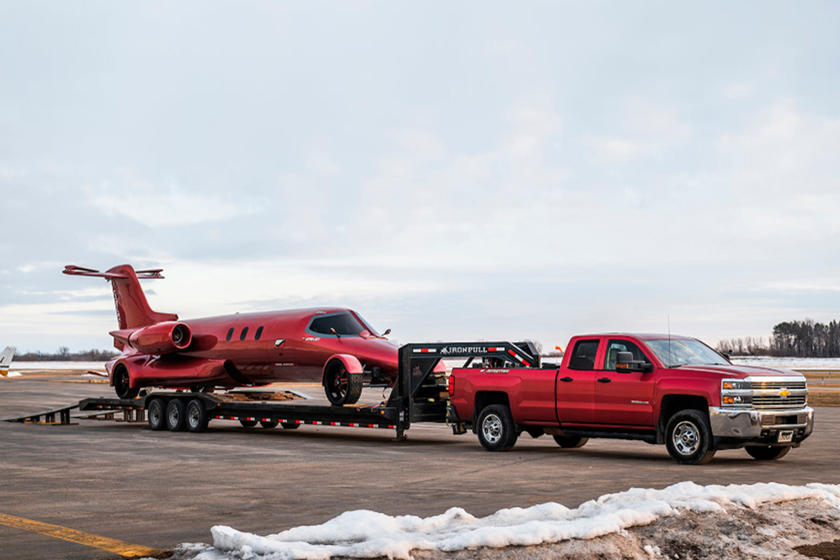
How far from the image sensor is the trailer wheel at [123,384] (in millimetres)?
26469

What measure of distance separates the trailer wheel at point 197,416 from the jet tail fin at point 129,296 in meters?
5.06

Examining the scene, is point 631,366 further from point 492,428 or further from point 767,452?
point 492,428

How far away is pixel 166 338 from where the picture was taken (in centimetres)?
2442

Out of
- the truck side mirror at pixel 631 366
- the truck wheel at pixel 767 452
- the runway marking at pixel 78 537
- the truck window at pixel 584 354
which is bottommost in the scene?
the runway marking at pixel 78 537

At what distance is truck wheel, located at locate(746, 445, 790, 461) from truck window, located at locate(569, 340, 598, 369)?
295 centimetres

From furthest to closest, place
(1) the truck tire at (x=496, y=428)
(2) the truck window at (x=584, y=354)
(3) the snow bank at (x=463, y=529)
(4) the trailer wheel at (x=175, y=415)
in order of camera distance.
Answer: (4) the trailer wheel at (x=175, y=415) < (1) the truck tire at (x=496, y=428) < (2) the truck window at (x=584, y=354) < (3) the snow bank at (x=463, y=529)

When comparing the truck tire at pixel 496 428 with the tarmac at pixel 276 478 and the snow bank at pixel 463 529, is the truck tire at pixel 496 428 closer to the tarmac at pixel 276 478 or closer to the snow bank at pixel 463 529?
the tarmac at pixel 276 478

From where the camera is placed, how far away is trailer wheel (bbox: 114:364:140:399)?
26.5 m

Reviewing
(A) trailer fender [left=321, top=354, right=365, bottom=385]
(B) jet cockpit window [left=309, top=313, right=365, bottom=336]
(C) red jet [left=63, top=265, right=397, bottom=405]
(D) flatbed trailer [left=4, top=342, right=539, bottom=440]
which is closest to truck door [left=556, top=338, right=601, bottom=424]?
(D) flatbed trailer [left=4, top=342, right=539, bottom=440]

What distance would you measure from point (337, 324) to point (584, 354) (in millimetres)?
6836

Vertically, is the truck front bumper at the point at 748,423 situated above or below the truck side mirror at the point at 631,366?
below

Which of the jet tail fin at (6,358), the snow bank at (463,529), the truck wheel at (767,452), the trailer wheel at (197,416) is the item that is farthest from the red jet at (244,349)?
the jet tail fin at (6,358)

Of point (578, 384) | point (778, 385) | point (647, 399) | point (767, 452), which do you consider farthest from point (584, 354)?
point (767, 452)

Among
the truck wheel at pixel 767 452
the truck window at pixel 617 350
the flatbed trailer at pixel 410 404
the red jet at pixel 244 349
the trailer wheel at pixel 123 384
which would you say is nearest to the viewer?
the truck wheel at pixel 767 452
